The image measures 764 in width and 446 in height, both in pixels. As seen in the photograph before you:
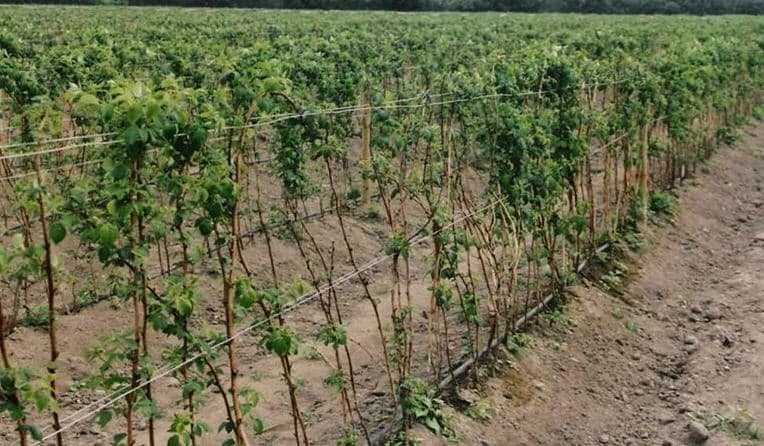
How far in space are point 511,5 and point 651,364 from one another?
53.2 m

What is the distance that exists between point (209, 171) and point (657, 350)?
5.26 metres

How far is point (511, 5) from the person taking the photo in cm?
5822

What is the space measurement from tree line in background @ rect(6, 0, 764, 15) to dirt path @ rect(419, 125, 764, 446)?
162 ft

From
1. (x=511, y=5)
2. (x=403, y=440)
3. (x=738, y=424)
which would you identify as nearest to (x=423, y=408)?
(x=403, y=440)

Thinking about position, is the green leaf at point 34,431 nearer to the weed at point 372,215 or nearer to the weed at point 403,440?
the weed at point 403,440

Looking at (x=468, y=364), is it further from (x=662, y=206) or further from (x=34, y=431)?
(x=662, y=206)

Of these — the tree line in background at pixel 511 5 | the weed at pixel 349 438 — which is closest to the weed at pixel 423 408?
the weed at pixel 349 438

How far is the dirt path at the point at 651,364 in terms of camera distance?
643 centimetres

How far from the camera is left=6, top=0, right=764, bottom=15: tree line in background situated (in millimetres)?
56469

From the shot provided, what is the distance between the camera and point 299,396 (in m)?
6.63

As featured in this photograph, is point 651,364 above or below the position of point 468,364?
below

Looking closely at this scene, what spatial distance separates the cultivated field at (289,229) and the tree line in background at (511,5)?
1808 inches

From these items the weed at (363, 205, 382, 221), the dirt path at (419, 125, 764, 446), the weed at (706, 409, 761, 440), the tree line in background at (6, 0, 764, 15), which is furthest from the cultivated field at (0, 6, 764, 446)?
the tree line in background at (6, 0, 764, 15)

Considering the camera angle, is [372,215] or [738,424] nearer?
[738,424]
